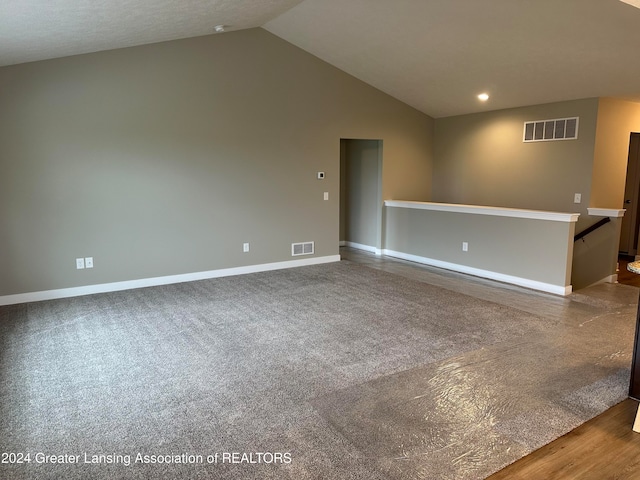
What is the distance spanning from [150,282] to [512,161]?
547 centimetres

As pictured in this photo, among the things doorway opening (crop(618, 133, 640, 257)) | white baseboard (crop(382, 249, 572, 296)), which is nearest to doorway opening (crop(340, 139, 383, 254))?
white baseboard (crop(382, 249, 572, 296))

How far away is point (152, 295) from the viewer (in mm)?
4910

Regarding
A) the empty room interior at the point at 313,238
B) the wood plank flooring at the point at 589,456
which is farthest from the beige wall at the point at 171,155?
the wood plank flooring at the point at 589,456

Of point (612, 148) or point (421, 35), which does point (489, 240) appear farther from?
point (421, 35)

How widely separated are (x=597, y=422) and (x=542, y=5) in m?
3.48

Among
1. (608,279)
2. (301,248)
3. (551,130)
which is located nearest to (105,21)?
(301,248)

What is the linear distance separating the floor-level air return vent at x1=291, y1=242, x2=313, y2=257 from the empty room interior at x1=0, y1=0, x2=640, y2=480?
4cm

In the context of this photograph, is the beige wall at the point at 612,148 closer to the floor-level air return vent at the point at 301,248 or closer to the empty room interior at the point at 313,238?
the empty room interior at the point at 313,238

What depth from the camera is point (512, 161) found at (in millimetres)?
6375

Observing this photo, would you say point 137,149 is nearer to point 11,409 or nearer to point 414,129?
point 11,409

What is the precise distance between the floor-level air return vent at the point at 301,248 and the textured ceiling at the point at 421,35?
2729mm

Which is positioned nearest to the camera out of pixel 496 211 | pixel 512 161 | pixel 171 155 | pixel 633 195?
pixel 171 155

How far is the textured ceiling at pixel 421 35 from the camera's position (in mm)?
3523

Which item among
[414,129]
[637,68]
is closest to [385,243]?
[414,129]
